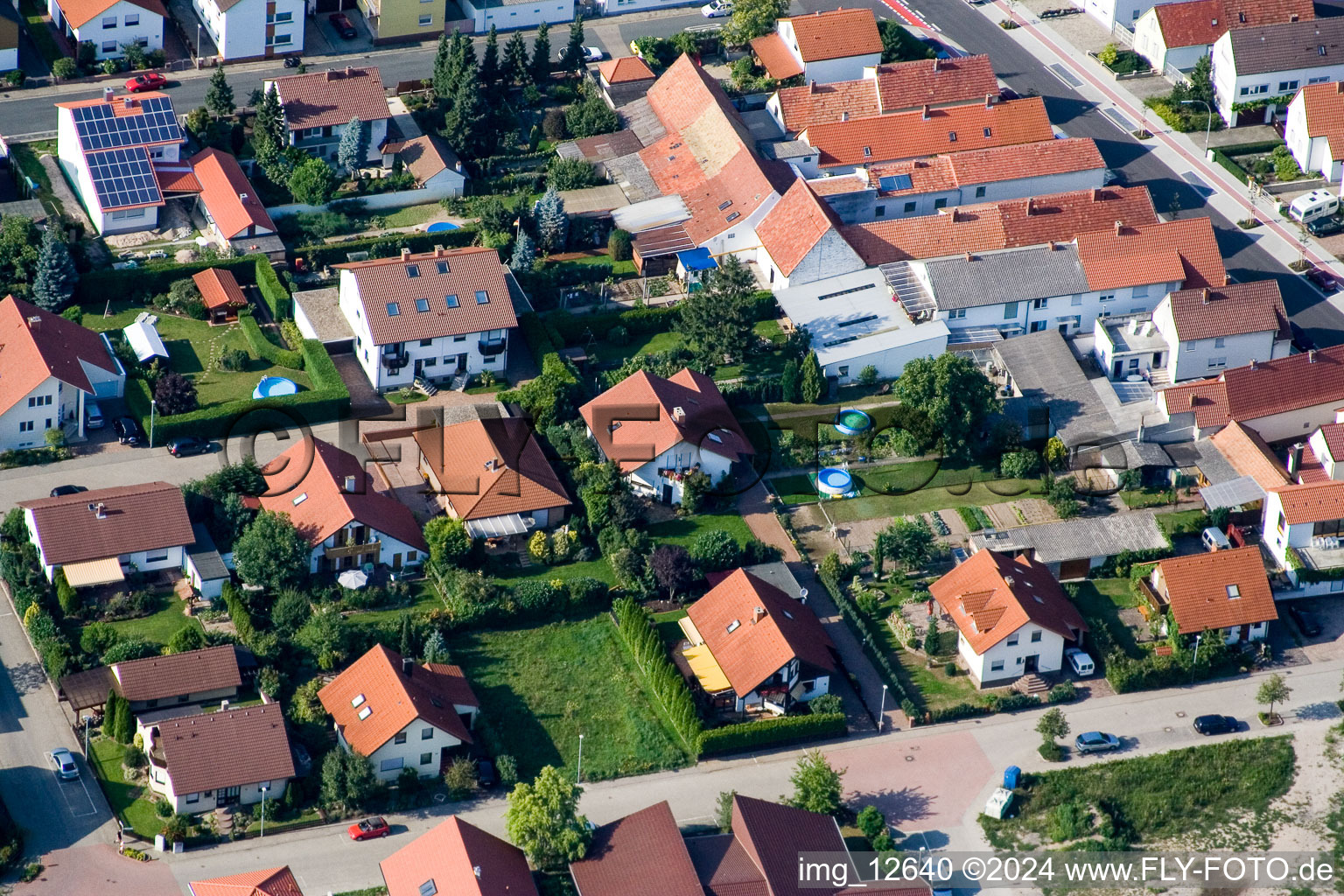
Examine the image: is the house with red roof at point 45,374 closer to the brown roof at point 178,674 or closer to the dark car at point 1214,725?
the brown roof at point 178,674

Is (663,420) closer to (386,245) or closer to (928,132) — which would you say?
(386,245)

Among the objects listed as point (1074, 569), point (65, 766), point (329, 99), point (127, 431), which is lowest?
point (65, 766)

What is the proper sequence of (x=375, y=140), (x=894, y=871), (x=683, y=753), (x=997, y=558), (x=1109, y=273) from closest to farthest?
(x=894, y=871), (x=683, y=753), (x=997, y=558), (x=1109, y=273), (x=375, y=140)

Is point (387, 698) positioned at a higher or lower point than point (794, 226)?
lower

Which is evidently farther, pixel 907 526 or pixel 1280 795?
pixel 907 526

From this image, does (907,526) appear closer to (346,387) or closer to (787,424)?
(787,424)

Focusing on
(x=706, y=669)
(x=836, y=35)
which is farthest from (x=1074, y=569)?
(x=836, y=35)

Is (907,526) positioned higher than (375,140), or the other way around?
(375,140)

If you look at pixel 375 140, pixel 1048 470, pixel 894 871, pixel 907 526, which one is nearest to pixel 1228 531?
pixel 1048 470
